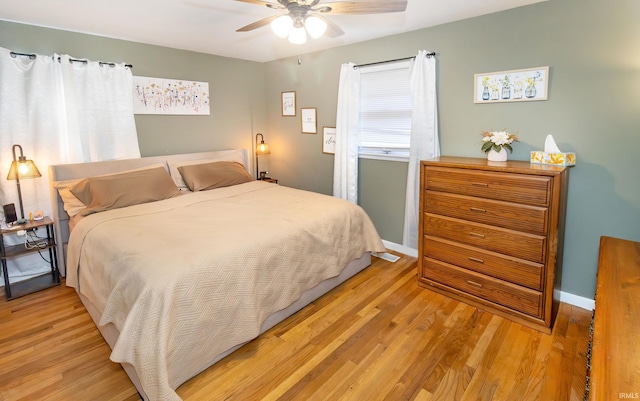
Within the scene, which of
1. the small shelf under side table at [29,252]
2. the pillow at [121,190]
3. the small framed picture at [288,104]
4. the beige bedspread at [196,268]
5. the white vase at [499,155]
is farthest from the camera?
the small framed picture at [288,104]

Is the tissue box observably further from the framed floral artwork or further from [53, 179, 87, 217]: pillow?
[53, 179, 87, 217]: pillow

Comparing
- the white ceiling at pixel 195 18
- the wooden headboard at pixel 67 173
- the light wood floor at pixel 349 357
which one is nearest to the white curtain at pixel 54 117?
the wooden headboard at pixel 67 173

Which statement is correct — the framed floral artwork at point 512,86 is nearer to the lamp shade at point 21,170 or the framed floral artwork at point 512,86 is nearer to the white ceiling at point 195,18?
the white ceiling at point 195,18

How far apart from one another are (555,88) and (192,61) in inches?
142

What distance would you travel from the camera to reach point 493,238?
249 cm

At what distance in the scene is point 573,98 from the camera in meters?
2.48

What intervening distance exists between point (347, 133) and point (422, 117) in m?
0.88

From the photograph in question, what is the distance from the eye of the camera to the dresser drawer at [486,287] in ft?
7.78

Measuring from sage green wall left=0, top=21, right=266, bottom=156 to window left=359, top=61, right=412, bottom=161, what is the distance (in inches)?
66.3

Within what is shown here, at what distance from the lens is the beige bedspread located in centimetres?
171

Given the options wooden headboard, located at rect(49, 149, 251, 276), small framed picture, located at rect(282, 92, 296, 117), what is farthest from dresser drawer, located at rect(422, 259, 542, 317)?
wooden headboard, located at rect(49, 149, 251, 276)

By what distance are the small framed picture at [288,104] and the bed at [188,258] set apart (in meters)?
1.38

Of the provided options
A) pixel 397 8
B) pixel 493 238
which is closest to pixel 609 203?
pixel 493 238

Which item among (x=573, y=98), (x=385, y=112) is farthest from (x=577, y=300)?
(x=385, y=112)
